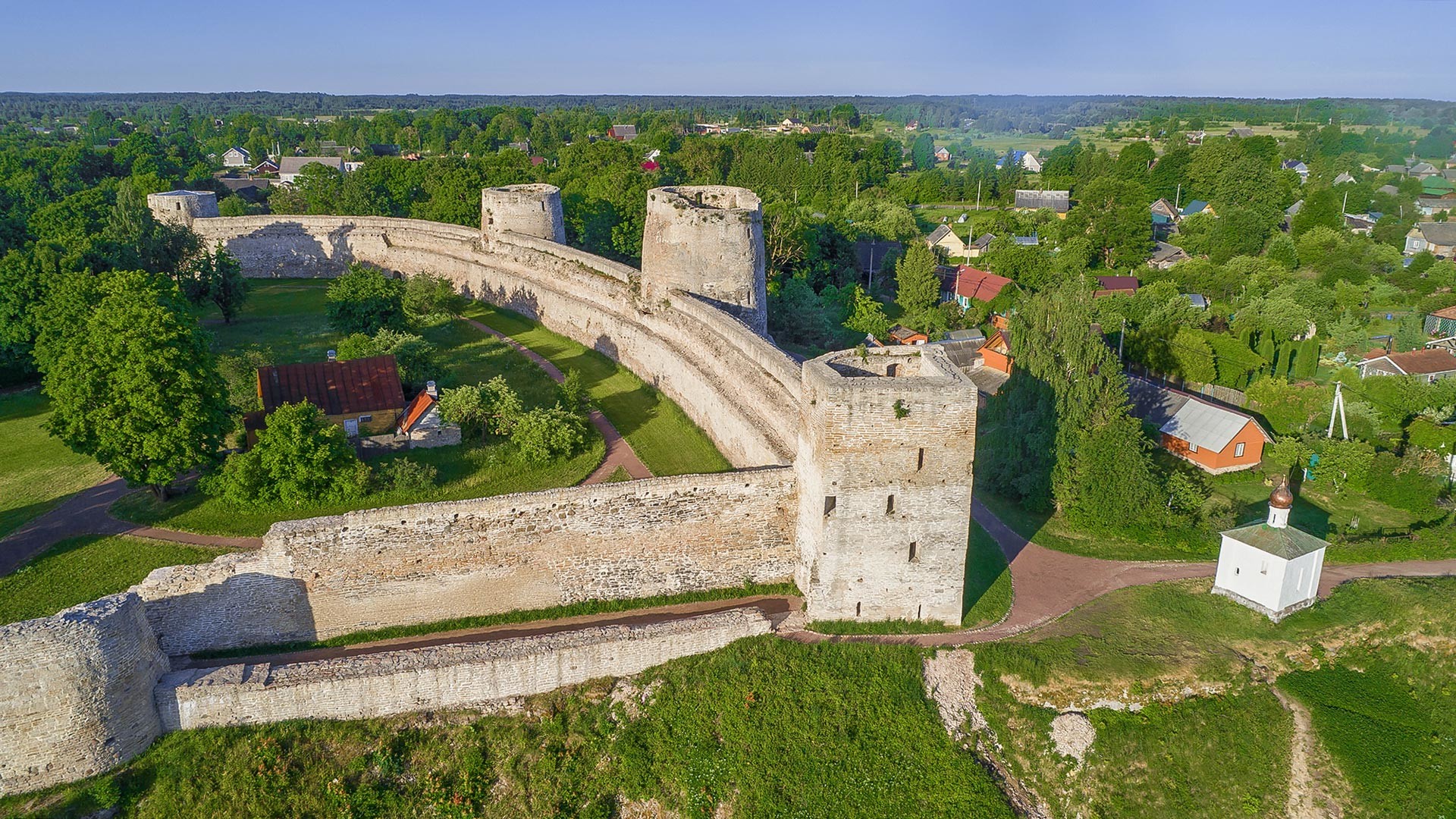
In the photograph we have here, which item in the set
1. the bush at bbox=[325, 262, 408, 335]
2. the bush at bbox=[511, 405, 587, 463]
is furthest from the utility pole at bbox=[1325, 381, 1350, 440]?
the bush at bbox=[325, 262, 408, 335]

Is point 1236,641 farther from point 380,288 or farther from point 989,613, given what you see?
point 380,288

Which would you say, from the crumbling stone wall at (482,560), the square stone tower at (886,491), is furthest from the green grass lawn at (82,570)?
the square stone tower at (886,491)

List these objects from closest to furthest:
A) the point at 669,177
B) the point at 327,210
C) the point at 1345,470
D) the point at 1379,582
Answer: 1. the point at 1379,582
2. the point at 1345,470
3. the point at 327,210
4. the point at 669,177

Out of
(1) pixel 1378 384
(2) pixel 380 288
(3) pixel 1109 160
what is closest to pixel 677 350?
(2) pixel 380 288

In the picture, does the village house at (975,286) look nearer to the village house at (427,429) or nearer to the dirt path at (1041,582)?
the dirt path at (1041,582)

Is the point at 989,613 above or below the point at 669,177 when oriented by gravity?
below

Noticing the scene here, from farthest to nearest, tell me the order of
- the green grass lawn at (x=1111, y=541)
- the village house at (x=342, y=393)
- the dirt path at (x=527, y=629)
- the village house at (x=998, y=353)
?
the village house at (x=998, y=353) < the village house at (x=342, y=393) < the green grass lawn at (x=1111, y=541) < the dirt path at (x=527, y=629)
